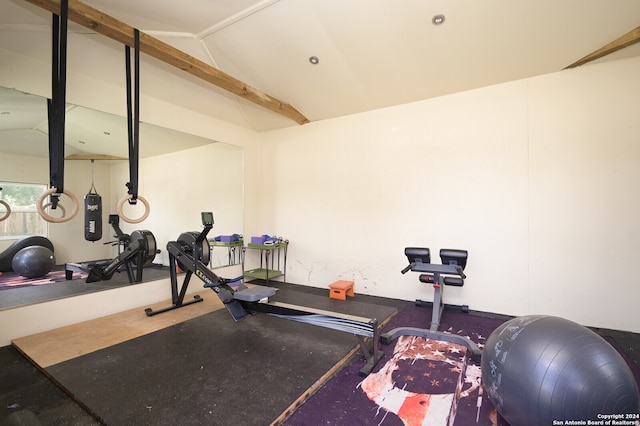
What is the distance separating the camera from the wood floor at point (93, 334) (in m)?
2.41

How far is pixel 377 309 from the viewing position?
3.57m

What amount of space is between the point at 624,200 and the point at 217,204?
17.5 ft

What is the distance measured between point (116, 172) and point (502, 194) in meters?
4.97

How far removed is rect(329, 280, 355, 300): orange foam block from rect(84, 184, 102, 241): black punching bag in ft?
11.0

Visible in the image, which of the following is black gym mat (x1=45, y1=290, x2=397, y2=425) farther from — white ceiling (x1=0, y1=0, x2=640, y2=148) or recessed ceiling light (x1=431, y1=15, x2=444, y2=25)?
recessed ceiling light (x1=431, y1=15, x2=444, y2=25)

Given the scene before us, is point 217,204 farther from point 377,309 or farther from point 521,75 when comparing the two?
point 521,75

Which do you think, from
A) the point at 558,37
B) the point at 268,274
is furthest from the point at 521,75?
the point at 268,274

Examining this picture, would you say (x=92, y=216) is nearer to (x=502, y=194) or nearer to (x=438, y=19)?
(x=438, y=19)

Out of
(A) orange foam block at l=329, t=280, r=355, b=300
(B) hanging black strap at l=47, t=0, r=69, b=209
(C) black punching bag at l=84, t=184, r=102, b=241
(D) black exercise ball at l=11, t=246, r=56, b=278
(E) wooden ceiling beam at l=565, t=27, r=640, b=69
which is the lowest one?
(A) orange foam block at l=329, t=280, r=355, b=300

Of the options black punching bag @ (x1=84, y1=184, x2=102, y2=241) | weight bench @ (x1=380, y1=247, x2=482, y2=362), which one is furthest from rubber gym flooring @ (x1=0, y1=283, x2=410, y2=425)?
black punching bag @ (x1=84, y1=184, x2=102, y2=241)

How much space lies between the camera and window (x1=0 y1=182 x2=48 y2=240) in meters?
3.07

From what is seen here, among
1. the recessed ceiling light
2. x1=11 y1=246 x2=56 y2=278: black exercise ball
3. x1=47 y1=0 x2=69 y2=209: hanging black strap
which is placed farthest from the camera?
x1=11 y1=246 x2=56 y2=278: black exercise ball

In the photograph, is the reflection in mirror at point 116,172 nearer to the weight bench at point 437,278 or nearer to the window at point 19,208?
the window at point 19,208

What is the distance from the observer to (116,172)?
3855 mm
